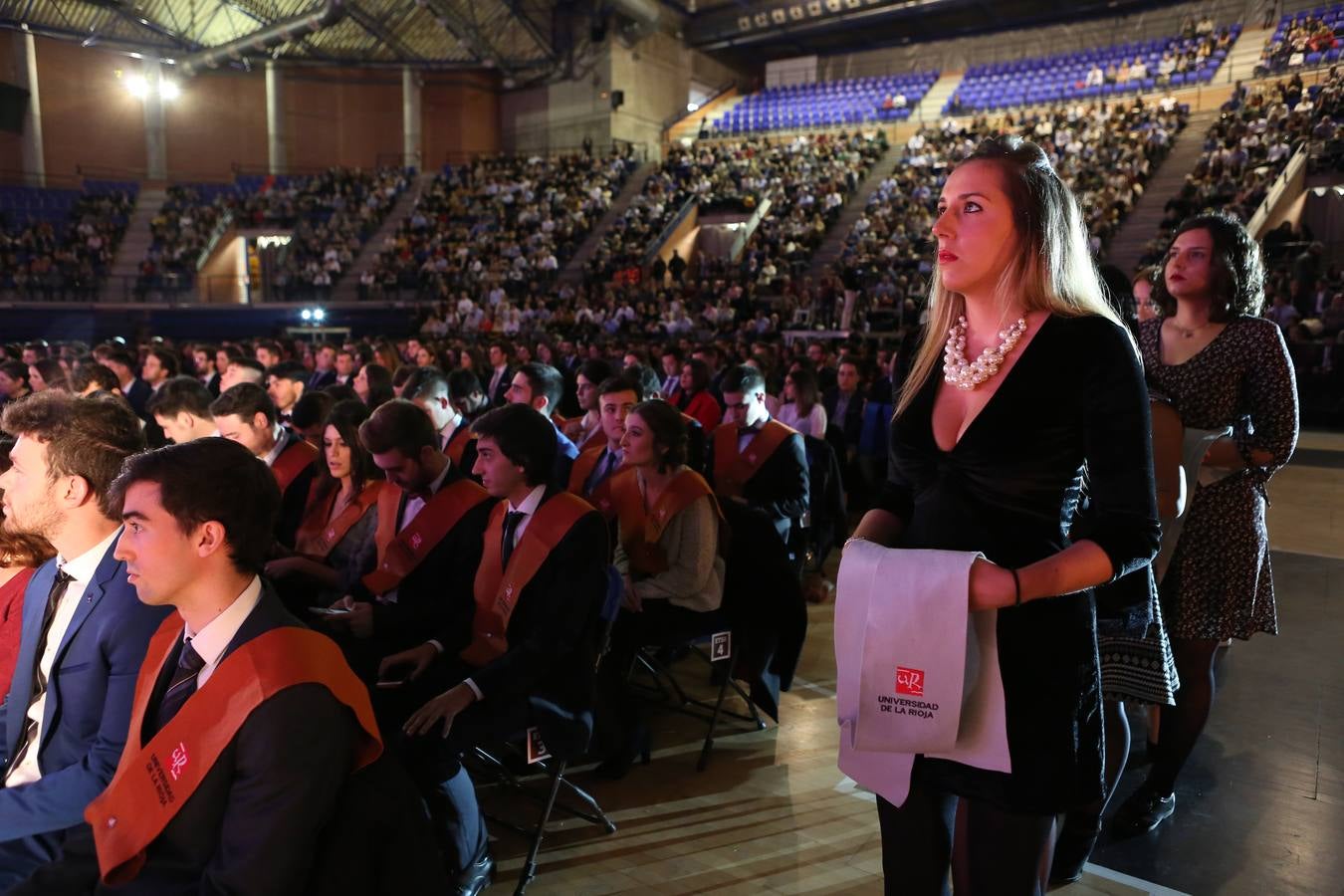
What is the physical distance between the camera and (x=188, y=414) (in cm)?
425

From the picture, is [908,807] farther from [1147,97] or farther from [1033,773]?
[1147,97]

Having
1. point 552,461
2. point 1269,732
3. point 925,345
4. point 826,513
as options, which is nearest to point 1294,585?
point 1269,732

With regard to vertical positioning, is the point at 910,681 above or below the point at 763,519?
above

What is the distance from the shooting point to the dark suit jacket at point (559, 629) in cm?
254

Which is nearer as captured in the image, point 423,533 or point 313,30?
point 423,533

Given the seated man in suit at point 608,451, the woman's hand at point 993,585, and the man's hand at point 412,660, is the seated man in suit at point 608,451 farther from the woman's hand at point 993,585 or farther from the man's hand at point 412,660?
the woman's hand at point 993,585

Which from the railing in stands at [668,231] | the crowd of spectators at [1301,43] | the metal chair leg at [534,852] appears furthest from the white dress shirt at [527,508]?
the crowd of spectators at [1301,43]

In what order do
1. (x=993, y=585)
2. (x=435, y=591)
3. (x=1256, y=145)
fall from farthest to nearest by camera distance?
(x=1256, y=145)
(x=435, y=591)
(x=993, y=585)

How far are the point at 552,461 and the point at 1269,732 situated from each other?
110 inches

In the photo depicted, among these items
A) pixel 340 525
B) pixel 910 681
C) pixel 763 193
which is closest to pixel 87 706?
pixel 910 681

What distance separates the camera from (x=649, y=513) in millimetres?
→ 3590

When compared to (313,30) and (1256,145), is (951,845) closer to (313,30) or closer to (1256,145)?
(1256,145)

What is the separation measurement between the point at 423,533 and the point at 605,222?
2091cm

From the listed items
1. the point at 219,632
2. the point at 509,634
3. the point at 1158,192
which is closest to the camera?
the point at 219,632
